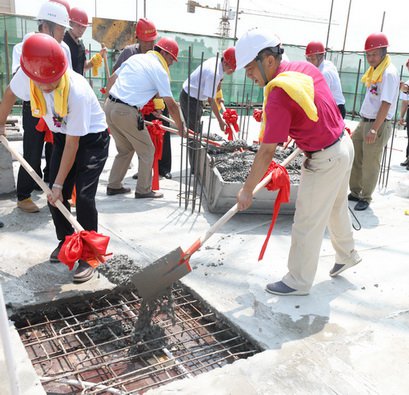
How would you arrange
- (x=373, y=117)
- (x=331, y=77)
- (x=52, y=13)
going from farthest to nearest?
1. (x=331, y=77)
2. (x=373, y=117)
3. (x=52, y=13)

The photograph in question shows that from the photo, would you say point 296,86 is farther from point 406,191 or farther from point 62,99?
point 406,191

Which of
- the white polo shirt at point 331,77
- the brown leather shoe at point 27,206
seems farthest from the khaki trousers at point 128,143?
the white polo shirt at point 331,77

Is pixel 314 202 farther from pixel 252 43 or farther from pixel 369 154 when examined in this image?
pixel 369 154

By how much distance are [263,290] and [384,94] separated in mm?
2882

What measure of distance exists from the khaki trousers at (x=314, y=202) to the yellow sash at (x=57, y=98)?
5.48ft

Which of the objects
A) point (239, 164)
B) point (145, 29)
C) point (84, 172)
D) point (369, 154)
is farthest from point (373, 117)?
point (84, 172)

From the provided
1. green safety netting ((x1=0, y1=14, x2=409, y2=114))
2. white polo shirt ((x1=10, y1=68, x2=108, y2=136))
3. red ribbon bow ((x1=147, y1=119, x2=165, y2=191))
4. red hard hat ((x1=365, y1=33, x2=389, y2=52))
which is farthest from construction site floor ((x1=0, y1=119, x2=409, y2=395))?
green safety netting ((x1=0, y1=14, x2=409, y2=114))

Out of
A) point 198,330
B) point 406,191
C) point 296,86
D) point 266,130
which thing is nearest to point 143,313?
point 198,330

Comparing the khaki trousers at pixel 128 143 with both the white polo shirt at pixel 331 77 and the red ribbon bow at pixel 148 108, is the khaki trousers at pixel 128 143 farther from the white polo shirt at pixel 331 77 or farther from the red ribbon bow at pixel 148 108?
the white polo shirt at pixel 331 77

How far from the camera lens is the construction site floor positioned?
2387 millimetres

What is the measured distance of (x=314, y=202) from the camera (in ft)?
10.1

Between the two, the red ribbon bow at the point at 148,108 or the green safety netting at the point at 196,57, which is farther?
the green safety netting at the point at 196,57

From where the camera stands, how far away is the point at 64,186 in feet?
11.5

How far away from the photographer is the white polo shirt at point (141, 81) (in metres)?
4.85
